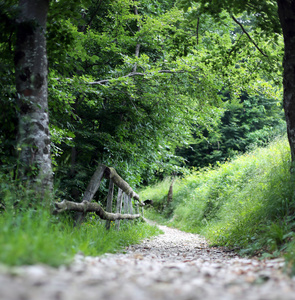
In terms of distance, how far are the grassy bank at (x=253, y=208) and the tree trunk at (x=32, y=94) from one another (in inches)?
112

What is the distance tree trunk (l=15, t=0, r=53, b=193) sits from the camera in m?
3.52

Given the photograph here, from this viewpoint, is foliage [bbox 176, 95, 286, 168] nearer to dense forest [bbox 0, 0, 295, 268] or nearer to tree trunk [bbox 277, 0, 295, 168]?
dense forest [bbox 0, 0, 295, 268]

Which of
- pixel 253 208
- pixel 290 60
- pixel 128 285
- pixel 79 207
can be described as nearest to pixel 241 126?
pixel 253 208

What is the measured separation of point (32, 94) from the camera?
3.64 meters

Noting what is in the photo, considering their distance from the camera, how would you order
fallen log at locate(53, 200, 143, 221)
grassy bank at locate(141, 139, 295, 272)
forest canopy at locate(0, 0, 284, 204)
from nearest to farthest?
fallen log at locate(53, 200, 143, 221)
grassy bank at locate(141, 139, 295, 272)
forest canopy at locate(0, 0, 284, 204)

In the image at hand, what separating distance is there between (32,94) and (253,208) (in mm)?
3947

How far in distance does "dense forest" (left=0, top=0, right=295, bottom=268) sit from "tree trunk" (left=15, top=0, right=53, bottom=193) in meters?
0.01

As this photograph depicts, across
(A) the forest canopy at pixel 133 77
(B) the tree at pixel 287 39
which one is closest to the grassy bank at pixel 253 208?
(B) the tree at pixel 287 39

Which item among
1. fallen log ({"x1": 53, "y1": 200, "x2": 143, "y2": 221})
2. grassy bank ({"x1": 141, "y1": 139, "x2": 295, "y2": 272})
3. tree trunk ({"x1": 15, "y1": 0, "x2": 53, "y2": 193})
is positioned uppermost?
tree trunk ({"x1": 15, "y1": 0, "x2": 53, "y2": 193})

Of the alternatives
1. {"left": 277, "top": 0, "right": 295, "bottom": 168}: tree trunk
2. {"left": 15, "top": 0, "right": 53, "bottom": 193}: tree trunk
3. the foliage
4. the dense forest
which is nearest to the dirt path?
the dense forest

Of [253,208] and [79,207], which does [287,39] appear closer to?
[253,208]

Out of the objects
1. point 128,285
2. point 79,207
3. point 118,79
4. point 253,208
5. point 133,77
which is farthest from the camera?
point 133,77

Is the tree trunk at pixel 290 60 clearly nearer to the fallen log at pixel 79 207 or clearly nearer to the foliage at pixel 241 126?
the fallen log at pixel 79 207

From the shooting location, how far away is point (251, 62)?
652cm
